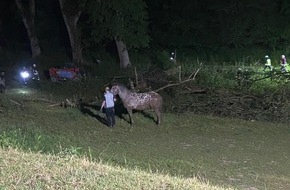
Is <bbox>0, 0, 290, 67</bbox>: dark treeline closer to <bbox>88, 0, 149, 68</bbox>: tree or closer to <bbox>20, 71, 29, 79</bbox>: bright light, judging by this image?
<bbox>88, 0, 149, 68</bbox>: tree

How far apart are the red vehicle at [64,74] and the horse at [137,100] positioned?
9.78 m

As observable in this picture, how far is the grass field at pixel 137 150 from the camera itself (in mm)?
6354

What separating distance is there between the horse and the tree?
40.4 ft

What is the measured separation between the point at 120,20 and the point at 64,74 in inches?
185

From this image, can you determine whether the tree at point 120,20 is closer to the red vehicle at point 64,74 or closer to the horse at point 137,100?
the red vehicle at point 64,74

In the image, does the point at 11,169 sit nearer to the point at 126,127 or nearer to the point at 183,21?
the point at 126,127

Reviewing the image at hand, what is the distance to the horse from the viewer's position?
18.6m

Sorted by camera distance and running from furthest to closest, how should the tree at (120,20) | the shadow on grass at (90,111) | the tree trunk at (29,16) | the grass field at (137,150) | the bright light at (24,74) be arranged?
the tree trunk at (29,16) < the tree at (120,20) < the bright light at (24,74) < the shadow on grass at (90,111) < the grass field at (137,150)

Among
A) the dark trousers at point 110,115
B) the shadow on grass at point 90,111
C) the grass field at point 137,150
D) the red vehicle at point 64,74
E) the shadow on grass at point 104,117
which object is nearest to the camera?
the grass field at point 137,150

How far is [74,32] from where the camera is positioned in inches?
1400

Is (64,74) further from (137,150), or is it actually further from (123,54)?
(137,150)

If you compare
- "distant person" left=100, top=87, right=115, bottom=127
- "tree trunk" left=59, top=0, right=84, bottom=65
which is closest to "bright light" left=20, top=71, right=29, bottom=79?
"tree trunk" left=59, top=0, right=84, bottom=65

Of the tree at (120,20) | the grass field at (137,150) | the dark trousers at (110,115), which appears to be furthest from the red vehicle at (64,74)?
the dark trousers at (110,115)

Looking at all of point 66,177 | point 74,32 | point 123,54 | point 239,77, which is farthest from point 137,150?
point 74,32
